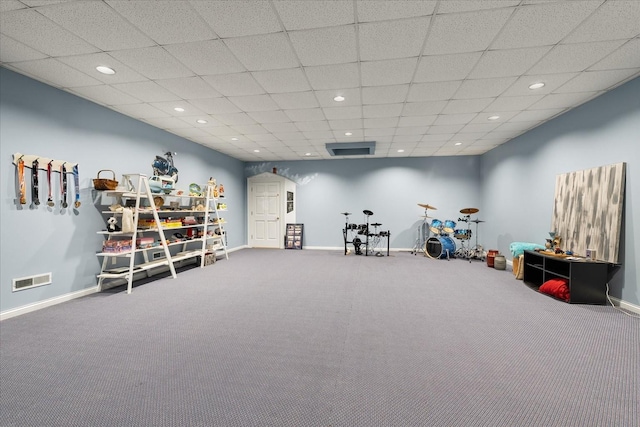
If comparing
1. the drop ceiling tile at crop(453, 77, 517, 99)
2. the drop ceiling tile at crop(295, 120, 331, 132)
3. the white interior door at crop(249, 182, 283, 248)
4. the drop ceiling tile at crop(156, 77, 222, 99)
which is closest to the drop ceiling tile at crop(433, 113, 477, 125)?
the drop ceiling tile at crop(453, 77, 517, 99)

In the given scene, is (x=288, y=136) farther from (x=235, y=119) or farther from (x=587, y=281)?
(x=587, y=281)

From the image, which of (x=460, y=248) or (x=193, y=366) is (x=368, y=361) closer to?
(x=193, y=366)

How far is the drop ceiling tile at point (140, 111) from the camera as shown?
3.90 m

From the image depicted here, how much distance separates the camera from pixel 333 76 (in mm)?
2959

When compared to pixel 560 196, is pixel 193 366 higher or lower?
lower

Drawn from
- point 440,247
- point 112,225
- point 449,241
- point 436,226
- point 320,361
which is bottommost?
point 320,361

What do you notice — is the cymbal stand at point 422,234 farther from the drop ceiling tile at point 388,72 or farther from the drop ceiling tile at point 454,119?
Answer: the drop ceiling tile at point 388,72

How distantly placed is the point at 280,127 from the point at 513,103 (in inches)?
147

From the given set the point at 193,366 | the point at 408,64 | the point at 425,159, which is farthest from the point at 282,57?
the point at 425,159

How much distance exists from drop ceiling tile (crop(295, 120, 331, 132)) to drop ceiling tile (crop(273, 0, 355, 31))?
2.39 m

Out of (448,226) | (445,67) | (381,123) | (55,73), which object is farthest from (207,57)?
(448,226)

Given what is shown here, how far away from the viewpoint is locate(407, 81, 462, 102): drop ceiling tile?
3154 mm

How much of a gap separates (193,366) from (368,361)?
1.37m

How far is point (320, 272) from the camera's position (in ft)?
16.5
